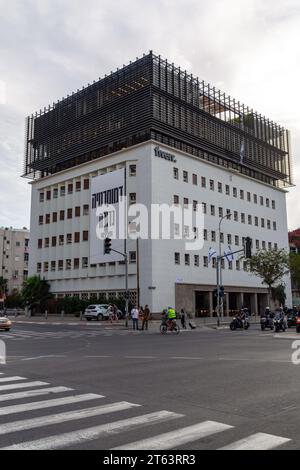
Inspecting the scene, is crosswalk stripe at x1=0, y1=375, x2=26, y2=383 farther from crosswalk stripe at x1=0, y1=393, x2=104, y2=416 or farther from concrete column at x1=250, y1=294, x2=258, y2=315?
concrete column at x1=250, y1=294, x2=258, y2=315

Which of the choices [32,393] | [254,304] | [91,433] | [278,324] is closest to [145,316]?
[278,324]

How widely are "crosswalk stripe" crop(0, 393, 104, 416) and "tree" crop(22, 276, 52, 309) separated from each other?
175ft

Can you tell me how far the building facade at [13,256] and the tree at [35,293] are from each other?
55818mm

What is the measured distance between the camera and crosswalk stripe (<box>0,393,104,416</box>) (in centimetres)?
734

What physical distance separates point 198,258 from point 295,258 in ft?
45.5

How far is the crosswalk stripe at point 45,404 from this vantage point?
24.1 ft

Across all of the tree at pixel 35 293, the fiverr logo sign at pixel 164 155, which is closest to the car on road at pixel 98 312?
the tree at pixel 35 293

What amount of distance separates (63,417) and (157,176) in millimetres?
45402

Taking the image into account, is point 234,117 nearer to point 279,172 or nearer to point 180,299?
point 279,172

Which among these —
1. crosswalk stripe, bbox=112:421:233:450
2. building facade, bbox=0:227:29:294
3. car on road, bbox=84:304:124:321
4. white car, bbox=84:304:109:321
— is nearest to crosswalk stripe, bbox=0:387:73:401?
crosswalk stripe, bbox=112:421:233:450

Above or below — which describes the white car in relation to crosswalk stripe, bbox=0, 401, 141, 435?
above

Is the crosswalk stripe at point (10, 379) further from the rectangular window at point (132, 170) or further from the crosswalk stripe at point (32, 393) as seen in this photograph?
the rectangular window at point (132, 170)

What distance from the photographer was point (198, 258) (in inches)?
2157

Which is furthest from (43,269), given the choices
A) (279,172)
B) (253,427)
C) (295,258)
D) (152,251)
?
(253,427)
